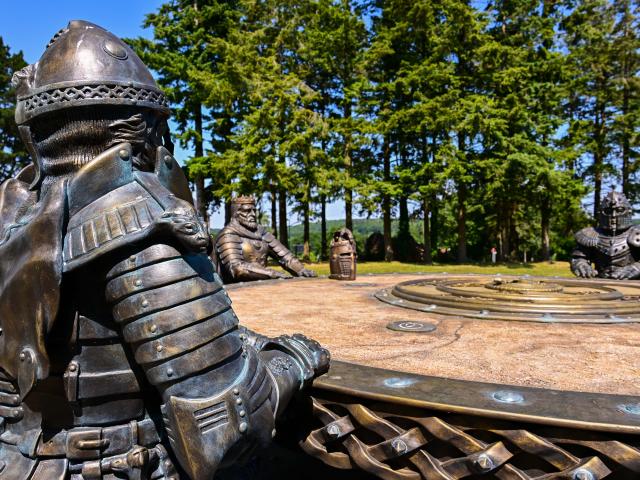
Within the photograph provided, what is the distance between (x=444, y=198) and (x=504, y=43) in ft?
24.1

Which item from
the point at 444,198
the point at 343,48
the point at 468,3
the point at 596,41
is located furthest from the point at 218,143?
the point at 596,41

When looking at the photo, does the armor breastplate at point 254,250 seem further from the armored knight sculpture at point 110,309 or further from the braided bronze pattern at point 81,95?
the braided bronze pattern at point 81,95

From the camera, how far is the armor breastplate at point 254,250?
19.9 feet

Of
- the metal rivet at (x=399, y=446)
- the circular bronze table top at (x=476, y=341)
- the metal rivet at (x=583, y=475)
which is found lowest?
the metal rivet at (x=399, y=446)

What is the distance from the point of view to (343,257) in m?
5.39

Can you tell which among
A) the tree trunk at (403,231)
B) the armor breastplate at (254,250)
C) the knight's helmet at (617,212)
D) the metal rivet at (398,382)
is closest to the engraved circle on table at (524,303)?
the metal rivet at (398,382)

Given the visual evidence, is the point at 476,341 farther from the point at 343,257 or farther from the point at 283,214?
the point at 283,214

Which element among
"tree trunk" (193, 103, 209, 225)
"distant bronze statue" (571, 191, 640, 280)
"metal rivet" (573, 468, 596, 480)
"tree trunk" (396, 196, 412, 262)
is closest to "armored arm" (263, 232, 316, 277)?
"distant bronze statue" (571, 191, 640, 280)

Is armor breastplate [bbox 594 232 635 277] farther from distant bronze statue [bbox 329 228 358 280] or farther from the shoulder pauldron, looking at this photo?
the shoulder pauldron

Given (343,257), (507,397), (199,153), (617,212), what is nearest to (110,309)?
(507,397)

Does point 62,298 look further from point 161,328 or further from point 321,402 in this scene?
point 321,402

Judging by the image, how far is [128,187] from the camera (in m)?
1.26

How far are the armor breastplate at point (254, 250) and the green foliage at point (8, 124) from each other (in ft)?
68.5

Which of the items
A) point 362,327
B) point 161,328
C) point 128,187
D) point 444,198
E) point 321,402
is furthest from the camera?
point 444,198
